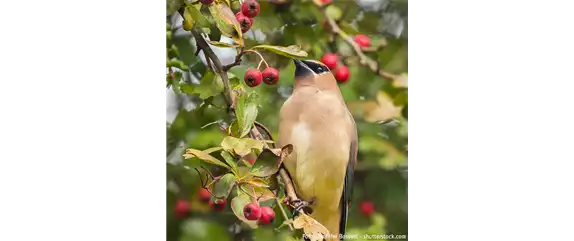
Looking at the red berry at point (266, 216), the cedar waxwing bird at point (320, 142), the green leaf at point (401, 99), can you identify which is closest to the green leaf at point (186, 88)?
the cedar waxwing bird at point (320, 142)

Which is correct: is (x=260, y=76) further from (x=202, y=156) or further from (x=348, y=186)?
(x=348, y=186)

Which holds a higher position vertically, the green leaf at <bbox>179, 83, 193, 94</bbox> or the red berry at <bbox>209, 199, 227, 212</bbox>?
the green leaf at <bbox>179, 83, 193, 94</bbox>

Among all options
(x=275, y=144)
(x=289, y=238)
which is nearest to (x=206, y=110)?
(x=275, y=144)

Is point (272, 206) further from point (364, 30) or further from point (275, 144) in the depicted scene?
point (364, 30)

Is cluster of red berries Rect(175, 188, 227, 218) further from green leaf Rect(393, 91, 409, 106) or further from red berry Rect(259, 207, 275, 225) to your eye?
green leaf Rect(393, 91, 409, 106)

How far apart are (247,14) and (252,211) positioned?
18.5 inches

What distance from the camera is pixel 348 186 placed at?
1870mm

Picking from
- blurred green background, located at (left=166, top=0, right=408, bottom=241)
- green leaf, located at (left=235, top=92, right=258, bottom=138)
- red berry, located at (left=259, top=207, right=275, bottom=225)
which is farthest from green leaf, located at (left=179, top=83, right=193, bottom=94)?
red berry, located at (left=259, top=207, right=275, bottom=225)

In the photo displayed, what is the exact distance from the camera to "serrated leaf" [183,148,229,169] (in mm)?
1810

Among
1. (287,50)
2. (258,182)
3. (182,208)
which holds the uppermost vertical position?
(287,50)

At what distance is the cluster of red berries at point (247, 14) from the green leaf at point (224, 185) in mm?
350

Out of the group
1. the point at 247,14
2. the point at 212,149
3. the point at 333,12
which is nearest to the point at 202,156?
the point at 212,149

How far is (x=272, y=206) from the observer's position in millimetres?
1855

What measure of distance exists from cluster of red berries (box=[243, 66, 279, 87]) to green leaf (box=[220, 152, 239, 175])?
6.9 inches
